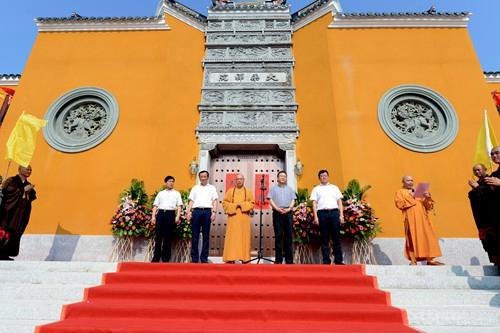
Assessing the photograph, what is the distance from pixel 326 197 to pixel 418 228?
4.70 ft

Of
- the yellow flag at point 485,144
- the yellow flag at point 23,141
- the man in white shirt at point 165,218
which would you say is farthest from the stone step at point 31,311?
the yellow flag at point 485,144

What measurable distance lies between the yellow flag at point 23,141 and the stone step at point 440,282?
5279mm

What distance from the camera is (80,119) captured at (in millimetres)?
7363

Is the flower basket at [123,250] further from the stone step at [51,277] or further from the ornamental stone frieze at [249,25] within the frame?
the ornamental stone frieze at [249,25]

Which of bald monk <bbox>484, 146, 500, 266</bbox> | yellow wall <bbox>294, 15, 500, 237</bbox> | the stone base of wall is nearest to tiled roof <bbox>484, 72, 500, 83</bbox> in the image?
yellow wall <bbox>294, 15, 500, 237</bbox>

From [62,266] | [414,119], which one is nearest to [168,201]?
[62,266]

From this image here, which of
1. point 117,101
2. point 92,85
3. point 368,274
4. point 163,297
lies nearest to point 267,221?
point 368,274

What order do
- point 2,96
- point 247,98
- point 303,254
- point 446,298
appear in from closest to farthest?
point 446,298 → point 303,254 → point 247,98 → point 2,96

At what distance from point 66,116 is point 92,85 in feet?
3.08

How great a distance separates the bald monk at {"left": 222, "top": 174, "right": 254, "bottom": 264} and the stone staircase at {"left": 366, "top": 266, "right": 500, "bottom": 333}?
1.81 metres

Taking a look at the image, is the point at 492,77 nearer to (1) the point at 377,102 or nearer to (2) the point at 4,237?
(1) the point at 377,102

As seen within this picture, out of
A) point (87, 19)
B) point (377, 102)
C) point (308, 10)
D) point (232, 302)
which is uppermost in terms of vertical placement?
point (308, 10)

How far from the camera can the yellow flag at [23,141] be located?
485cm

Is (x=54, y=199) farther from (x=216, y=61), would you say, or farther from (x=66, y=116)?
(x=216, y=61)
